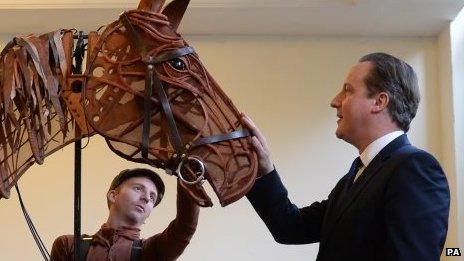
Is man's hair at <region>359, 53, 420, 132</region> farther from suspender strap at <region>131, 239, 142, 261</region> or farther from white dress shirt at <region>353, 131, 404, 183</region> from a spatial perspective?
suspender strap at <region>131, 239, 142, 261</region>

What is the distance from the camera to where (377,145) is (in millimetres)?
1358

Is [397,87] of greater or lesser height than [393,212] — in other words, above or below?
above

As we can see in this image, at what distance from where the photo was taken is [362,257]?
1.21 metres

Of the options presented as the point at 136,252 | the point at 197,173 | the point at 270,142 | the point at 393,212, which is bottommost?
the point at 270,142

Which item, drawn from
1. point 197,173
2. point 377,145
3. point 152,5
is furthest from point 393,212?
point 152,5

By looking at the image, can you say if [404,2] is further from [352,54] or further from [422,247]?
[422,247]

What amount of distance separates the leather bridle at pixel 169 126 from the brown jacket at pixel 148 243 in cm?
32

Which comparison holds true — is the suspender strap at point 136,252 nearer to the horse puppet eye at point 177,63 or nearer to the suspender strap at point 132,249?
the suspender strap at point 132,249

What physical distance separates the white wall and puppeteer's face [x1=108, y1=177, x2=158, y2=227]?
1697mm

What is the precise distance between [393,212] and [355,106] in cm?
29

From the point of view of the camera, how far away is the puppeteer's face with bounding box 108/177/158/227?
1703 millimetres

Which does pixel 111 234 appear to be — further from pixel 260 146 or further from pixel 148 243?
pixel 260 146

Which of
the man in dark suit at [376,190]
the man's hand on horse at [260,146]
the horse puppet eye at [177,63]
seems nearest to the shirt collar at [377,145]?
the man in dark suit at [376,190]

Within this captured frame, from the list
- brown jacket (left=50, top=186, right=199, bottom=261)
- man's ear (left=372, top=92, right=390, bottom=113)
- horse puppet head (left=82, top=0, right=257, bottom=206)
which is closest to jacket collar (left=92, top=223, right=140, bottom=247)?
brown jacket (left=50, top=186, right=199, bottom=261)
